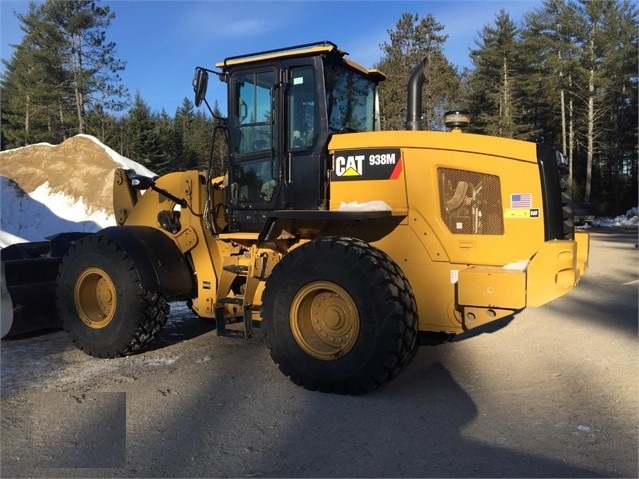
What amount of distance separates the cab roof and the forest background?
1021 inches

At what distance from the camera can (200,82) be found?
539 cm

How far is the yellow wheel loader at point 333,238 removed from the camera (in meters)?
4.55

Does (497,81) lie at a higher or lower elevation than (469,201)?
higher

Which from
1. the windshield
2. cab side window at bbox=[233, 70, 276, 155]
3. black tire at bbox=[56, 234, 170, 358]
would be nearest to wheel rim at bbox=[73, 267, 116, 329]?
black tire at bbox=[56, 234, 170, 358]

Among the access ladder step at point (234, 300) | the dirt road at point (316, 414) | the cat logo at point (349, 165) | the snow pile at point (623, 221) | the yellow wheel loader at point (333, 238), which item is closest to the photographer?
the dirt road at point (316, 414)

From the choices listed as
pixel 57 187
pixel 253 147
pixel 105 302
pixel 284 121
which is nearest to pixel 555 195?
pixel 284 121

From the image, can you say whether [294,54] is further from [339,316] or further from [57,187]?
[57,187]

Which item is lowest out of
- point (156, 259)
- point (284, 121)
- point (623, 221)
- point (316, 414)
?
point (316, 414)

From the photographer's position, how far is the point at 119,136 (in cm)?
4106

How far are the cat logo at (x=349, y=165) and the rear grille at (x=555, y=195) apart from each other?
4.94 feet

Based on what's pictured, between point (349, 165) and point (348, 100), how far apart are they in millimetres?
908

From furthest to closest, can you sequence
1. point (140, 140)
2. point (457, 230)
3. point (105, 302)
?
Result: point (140, 140) → point (105, 302) → point (457, 230)

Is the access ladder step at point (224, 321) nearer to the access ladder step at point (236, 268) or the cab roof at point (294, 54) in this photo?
the access ladder step at point (236, 268)

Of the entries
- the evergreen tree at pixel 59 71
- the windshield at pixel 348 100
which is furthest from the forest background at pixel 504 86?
the windshield at pixel 348 100
